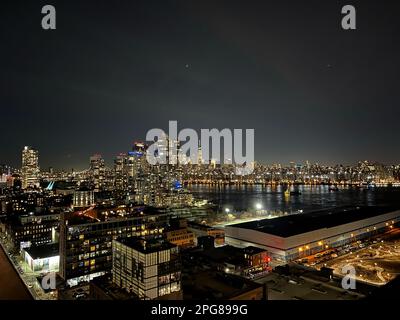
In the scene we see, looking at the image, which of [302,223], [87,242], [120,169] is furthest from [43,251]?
[120,169]

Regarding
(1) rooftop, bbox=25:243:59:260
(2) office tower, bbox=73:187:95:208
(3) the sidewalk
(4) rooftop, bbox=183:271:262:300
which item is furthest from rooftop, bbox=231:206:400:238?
(2) office tower, bbox=73:187:95:208

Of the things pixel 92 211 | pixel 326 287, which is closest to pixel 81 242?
pixel 92 211

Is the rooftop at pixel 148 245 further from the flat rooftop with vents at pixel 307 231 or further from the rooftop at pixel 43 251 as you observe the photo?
the flat rooftop with vents at pixel 307 231

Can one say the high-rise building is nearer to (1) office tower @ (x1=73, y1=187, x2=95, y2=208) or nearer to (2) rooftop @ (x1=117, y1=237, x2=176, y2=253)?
(1) office tower @ (x1=73, y1=187, x2=95, y2=208)

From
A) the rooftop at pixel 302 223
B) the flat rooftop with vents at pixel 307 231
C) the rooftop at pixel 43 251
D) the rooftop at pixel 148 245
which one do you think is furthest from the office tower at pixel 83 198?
the rooftop at pixel 148 245

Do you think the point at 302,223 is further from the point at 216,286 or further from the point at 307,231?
A: the point at 216,286
